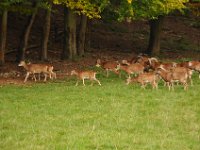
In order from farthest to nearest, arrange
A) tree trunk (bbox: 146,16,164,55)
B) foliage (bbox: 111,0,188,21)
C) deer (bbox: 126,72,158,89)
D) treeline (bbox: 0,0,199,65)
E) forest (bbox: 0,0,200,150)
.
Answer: tree trunk (bbox: 146,16,164,55) → foliage (bbox: 111,0,188,21) → treeline (bbox: 0,0,199,65) → deer (bbox: 126,72,158,89) → forest (bbox: 0,0,200,150)

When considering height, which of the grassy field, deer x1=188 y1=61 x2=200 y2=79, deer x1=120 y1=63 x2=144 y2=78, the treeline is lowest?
the grassy field

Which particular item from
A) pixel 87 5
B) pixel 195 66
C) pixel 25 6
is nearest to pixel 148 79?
pixel 195 66

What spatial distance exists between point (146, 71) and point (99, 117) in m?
8.06

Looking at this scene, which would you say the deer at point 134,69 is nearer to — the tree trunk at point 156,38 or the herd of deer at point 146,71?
the herd of deer at point 146,71

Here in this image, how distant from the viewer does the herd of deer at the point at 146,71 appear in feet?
61.7

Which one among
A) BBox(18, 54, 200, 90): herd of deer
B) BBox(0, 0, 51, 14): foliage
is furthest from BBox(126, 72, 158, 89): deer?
BBox(0, 0, 51, 14): foliage

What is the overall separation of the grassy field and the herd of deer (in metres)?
0.38

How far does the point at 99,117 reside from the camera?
46.7ft

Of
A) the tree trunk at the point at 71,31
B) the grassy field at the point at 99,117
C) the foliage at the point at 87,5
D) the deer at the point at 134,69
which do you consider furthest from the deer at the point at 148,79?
the tree trunk at the point at 71,31

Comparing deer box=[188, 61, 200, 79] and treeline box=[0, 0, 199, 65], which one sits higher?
treeline box=[0, 0, 199, 65]

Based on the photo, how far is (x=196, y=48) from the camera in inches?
1474

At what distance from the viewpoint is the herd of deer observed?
18.8 meters

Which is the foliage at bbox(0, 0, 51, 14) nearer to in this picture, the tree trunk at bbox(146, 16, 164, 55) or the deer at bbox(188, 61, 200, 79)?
the deer at bbox(188, 61, 200, 79)

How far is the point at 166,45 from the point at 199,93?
66.1ft
